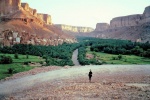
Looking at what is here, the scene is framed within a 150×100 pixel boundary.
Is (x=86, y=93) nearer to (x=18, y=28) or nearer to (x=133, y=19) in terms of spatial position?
(x=18, y=28)

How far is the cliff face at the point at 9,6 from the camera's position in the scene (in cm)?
10662

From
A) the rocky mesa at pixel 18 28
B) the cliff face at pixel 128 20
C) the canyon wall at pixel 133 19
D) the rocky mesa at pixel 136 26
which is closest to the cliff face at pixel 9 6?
the rocky mesa at pixel 18 28

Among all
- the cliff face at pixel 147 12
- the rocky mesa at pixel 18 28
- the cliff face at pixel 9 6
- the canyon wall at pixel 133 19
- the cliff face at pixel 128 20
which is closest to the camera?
the rocky mesa at pixel 18 28

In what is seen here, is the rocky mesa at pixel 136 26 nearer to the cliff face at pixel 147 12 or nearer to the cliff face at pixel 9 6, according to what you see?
the cliff face at pixel 147 12

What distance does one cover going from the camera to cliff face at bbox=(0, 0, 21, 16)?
107m

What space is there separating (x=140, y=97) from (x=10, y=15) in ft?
282

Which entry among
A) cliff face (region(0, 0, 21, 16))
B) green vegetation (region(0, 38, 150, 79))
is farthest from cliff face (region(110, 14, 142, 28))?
green vegetation (region(0, 38, 150, 79))

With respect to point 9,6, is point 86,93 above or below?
below

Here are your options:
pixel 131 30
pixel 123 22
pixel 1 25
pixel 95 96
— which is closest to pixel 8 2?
pixel 1 25

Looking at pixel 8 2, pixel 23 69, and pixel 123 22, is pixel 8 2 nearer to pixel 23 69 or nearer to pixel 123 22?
pixel 23 69

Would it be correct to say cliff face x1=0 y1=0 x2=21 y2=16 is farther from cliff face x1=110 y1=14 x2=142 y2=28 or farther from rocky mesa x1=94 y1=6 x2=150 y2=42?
cliff face x1=110 y1=14 x2=142 y2=28

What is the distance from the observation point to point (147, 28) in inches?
5281

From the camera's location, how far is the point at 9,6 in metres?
107

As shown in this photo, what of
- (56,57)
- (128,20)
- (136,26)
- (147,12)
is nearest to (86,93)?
(56,57)
